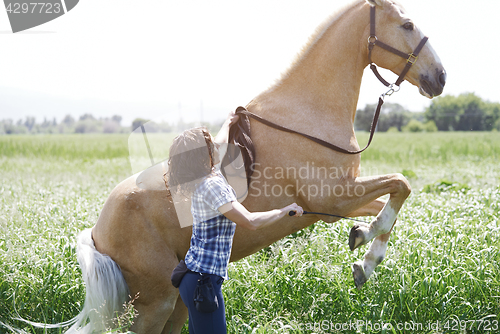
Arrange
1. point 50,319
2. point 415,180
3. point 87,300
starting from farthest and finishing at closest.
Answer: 1. point 415,180
2. point 50,319
3. point 87,300

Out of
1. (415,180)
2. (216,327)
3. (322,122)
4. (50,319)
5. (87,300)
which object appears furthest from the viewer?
(415,180)

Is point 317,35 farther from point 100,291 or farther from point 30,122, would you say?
point 30,122

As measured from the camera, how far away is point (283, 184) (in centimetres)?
349

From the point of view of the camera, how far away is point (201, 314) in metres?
2.57

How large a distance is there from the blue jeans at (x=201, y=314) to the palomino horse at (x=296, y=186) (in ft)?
2.37

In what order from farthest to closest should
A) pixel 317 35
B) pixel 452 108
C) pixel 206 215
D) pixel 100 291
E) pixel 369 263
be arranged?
pixel 452 108 < pixel 317 35 < pixel 369 263 < pixel 100 291 < pixel 206 215

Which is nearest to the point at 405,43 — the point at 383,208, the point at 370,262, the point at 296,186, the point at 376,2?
the point at 376,2

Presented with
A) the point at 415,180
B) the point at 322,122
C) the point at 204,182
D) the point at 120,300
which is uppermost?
the point at 322,122

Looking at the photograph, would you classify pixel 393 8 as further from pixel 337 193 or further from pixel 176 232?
pixel 176 232

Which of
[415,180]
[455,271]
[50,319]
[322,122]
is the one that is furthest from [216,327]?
[415,180]

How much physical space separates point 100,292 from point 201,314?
1.17 m

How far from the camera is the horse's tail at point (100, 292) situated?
327cm

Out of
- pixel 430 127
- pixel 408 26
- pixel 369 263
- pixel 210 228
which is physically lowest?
pixel 430 127

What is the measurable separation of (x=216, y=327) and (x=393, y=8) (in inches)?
124
